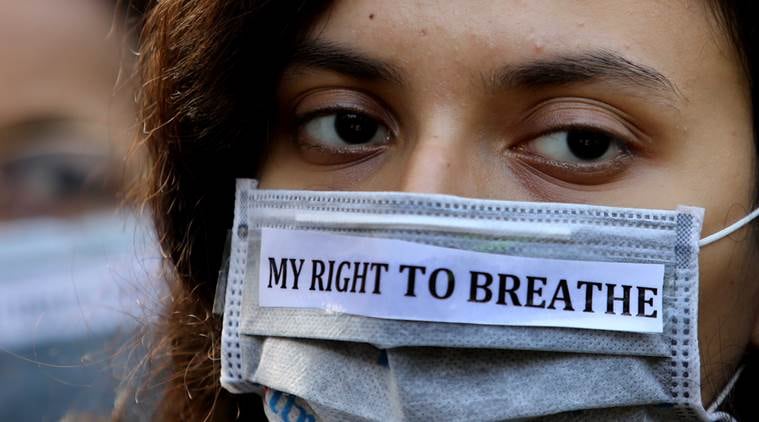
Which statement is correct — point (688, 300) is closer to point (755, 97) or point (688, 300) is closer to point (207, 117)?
point (755, 97)

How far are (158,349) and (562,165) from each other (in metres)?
1.20

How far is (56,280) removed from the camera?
385 cm

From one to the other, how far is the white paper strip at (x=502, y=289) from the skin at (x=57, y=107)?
260 centimetres

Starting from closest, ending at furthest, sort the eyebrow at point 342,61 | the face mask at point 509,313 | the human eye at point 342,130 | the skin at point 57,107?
the face mask at point 509,313 → the eyebrow at point 342,61 → the human eye at point 342,130 → the skin at point 57,107

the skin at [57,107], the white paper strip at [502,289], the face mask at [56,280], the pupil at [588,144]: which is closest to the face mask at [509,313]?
the white paper strip at [502,289]

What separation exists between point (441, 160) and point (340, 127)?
295mm

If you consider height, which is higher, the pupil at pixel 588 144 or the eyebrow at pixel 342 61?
the eyebrow at pixel 342 61

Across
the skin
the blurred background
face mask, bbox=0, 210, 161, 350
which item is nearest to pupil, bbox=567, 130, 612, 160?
face mask, bbox=0, 210, 161, 350

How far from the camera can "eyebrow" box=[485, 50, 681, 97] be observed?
5.77ft

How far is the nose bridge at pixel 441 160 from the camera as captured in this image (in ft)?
5.87

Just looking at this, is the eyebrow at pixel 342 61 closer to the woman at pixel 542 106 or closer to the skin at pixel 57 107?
the woman at pixel 542 106

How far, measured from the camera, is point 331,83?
195 cm

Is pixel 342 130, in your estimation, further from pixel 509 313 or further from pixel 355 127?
pixel 509 313

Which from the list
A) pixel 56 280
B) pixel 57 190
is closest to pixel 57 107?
pixel 57 190
